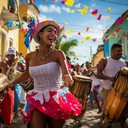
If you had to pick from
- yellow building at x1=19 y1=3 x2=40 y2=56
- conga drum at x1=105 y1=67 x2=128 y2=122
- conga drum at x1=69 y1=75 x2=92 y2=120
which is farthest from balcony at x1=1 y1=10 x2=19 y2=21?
conga drum at x1=105 y1=67 x2=128 y2=122

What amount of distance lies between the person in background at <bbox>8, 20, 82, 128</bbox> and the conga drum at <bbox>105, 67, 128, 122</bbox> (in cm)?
174

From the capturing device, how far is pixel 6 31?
16.1 meters

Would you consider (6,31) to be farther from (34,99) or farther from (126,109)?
(34,99)

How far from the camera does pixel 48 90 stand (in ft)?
10.7

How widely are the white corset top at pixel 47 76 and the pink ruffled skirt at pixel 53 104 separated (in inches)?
2.6

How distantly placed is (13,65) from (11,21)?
9.84 m

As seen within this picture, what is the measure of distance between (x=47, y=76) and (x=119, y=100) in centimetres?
200

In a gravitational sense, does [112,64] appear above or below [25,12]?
below

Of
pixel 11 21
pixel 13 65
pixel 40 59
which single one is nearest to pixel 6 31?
pixel 11 21

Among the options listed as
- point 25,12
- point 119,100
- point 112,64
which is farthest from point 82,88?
point 25,12

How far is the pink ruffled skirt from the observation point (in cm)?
312

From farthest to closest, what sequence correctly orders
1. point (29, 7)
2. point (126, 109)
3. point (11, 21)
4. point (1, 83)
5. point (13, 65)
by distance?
point (29, 7) → point (11, 21) → point (13, 65) → point (126, 109) → point (1, 83)

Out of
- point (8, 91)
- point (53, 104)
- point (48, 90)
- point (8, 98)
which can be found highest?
point (48, 90)

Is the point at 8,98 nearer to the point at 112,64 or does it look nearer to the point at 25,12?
the point at 112,64
